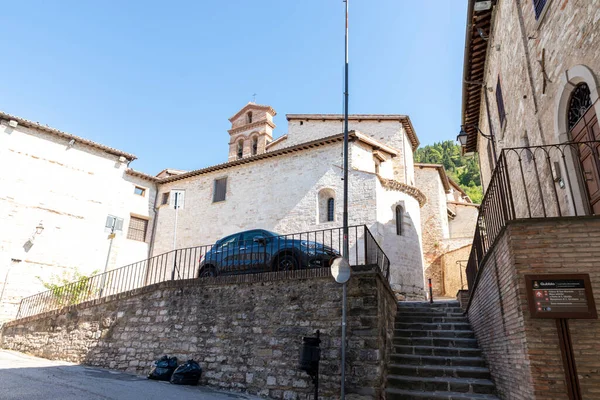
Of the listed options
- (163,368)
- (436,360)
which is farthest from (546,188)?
(163,368)

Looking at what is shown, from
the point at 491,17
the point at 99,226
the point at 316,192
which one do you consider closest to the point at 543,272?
the point at 491,17

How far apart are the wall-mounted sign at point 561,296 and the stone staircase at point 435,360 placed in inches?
92.2

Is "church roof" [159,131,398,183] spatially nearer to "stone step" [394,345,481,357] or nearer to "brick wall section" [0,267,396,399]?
"brick wall section" [0,267,396,399]

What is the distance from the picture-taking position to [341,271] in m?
6.71

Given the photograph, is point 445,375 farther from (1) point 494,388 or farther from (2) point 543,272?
(2) point 543,272

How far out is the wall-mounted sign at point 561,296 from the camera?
4.65 m

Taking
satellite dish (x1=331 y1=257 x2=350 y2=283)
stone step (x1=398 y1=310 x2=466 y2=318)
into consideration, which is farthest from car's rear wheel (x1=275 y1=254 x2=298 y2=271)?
stone step (x1=398 y1=310 x2=466 y2=318)

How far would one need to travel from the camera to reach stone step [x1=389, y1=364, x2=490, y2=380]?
7.05 m

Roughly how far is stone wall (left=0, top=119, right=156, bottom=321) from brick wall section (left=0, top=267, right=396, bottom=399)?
10.2 meters

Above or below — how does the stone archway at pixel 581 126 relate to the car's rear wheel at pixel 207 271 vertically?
above

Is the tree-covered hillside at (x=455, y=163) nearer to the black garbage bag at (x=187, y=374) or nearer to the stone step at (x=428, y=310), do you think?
the stone step at (x=428, y=310)

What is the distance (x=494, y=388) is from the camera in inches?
256

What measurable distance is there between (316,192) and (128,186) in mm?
11827

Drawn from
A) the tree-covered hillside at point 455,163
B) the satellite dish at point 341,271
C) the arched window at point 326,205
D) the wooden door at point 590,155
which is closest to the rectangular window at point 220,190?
the arched window at point 326,205
